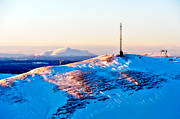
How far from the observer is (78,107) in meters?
28.3

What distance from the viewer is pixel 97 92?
3120cm

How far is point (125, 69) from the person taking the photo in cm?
3703

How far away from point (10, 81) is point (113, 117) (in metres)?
17.4

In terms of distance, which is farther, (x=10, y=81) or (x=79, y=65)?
(x=79, y=65)

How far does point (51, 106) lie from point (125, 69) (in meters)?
13.5

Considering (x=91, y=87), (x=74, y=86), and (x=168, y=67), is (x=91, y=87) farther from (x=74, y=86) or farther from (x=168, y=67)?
(x=168, y=67)

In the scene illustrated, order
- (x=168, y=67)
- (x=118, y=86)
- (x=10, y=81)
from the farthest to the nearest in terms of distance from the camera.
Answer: (x=168, y=67), (x=10, y=81), (x=118, y=86)

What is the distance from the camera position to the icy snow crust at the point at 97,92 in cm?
2741

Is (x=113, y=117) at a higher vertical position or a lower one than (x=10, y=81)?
lower

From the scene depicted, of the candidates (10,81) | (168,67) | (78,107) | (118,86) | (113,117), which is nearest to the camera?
(113,117)

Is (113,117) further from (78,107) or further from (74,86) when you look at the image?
(74,86)

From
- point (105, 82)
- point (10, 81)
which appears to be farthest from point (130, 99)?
point (10, 81)

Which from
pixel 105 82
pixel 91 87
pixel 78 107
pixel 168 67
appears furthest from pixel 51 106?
pixel 168 67

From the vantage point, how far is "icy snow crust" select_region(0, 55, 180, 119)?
2741 cm
